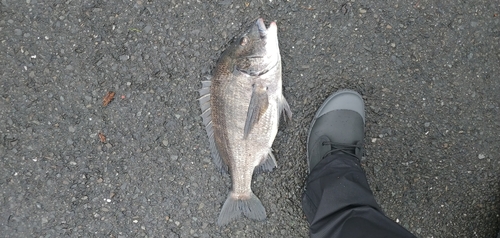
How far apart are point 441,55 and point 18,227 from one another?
4.04m

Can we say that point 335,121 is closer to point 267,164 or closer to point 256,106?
point 267,164

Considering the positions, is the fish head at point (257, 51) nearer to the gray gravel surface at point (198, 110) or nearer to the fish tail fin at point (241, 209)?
the gray gravel surface at point (198, 110)

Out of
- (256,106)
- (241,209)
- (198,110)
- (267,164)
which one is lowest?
(241,209)

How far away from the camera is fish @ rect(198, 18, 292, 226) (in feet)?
8.64

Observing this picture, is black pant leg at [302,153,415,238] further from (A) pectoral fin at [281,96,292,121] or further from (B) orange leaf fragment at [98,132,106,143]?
(B) orange leaf fragment at [98,132,106,143]

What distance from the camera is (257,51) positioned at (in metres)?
2.62

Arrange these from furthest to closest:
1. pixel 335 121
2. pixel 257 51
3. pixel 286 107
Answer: pixel 335 121 → pixel 286 107 → pixel 257 51

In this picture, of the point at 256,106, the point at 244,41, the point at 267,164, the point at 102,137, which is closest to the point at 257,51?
the point at 244,41

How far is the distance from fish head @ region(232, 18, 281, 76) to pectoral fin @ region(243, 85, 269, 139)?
0.43 feet

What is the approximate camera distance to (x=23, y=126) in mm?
3139

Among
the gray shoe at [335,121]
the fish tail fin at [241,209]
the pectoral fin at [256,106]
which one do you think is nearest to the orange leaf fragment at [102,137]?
the fish tail fin at [241,209]

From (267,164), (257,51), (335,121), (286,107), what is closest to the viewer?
(257,51)

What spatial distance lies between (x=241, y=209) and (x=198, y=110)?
946 mm

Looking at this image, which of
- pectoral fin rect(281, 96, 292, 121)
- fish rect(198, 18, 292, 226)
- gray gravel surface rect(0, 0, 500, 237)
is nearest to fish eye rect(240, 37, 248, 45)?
fish rect(198, 18, 292, 226)
